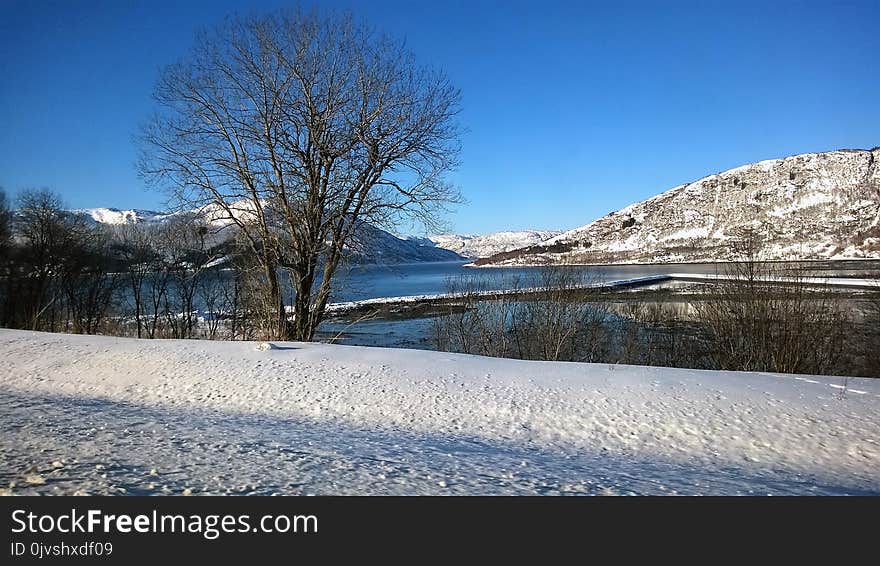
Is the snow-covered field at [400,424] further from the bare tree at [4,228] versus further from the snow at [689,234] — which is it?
the snow at [689,234]

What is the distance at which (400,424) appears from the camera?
22.2 feet

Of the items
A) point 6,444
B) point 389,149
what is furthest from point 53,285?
point 6,444

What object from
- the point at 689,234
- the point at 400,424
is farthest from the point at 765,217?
the point at 400,424

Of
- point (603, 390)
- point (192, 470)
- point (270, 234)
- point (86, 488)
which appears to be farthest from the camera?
point (270, 234)

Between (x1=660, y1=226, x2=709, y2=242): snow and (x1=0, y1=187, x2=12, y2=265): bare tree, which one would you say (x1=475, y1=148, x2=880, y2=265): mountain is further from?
(x1=0, y1=187, x2=12, y2=265): bare tree

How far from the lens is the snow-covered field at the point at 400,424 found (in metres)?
4.00

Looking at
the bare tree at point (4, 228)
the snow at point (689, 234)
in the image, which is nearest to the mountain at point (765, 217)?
the snow at point (689, 234)

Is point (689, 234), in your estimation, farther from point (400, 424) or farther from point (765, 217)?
point (400, 424)

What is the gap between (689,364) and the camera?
782 inches

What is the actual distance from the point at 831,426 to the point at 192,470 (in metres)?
7.92

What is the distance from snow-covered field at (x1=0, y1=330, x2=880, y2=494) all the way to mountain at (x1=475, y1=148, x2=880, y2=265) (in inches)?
4310

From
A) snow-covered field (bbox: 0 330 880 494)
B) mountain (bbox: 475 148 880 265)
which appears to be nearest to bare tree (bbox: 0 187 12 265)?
snow-covered field (bbox: 0 330 880 494)

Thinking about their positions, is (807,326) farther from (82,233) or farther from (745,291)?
(82,233)

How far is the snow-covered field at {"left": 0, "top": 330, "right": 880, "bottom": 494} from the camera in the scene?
4.00 meters
